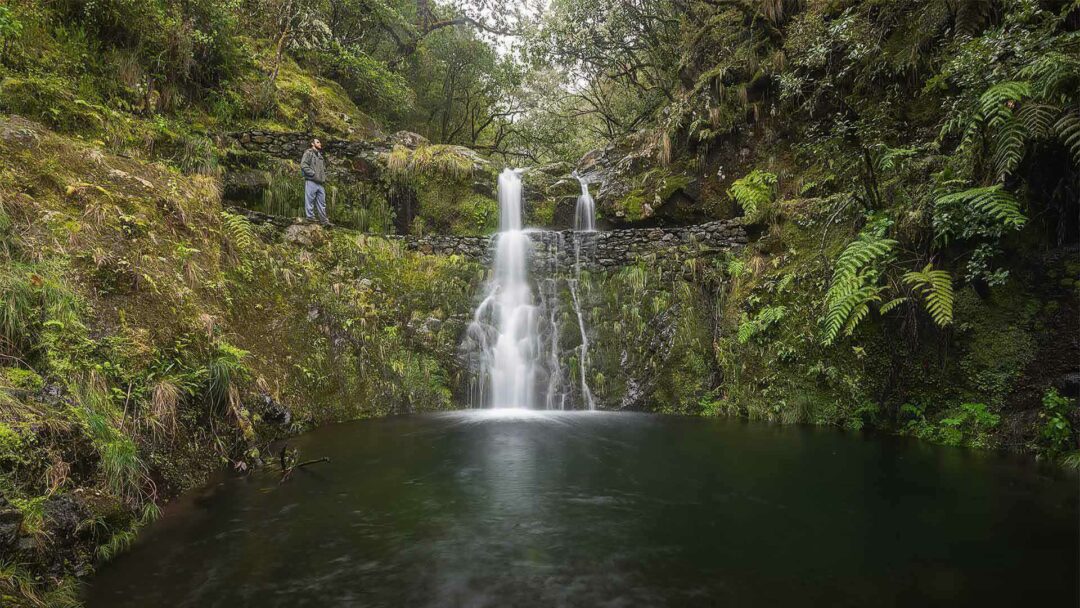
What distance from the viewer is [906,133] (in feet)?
26.8

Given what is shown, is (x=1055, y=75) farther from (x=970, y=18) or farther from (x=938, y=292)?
(x=970, y=18)

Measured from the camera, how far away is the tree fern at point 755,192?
9805 mm

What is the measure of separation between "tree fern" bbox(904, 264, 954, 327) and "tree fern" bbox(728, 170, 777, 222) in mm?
4304

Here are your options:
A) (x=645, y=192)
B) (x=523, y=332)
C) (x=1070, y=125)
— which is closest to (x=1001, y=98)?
(x=1070, y=125)

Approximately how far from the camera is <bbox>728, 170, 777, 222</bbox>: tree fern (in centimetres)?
980

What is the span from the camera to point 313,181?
9.67 m

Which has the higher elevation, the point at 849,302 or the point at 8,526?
the point at 849,302

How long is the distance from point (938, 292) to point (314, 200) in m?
10.0

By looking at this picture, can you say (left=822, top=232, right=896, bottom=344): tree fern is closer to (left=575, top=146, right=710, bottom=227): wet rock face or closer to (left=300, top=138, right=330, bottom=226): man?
(left=575, top=146, right=710, bottom=227): wet rock face

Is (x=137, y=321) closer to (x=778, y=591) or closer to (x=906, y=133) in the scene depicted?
(x=778, y=591)

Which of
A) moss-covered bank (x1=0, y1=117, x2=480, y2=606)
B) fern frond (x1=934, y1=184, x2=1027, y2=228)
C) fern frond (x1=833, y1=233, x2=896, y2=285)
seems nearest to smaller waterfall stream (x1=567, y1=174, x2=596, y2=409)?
moss-covered bank (x1=0, y1=117, x2=480, y2=606)

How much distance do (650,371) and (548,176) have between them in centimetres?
617

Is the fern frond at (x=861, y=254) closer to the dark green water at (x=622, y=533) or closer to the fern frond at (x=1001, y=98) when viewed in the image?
the fern frond at (x=1001, y=98)

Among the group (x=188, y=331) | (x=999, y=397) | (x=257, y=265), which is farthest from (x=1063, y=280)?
(x=257, y=265)
